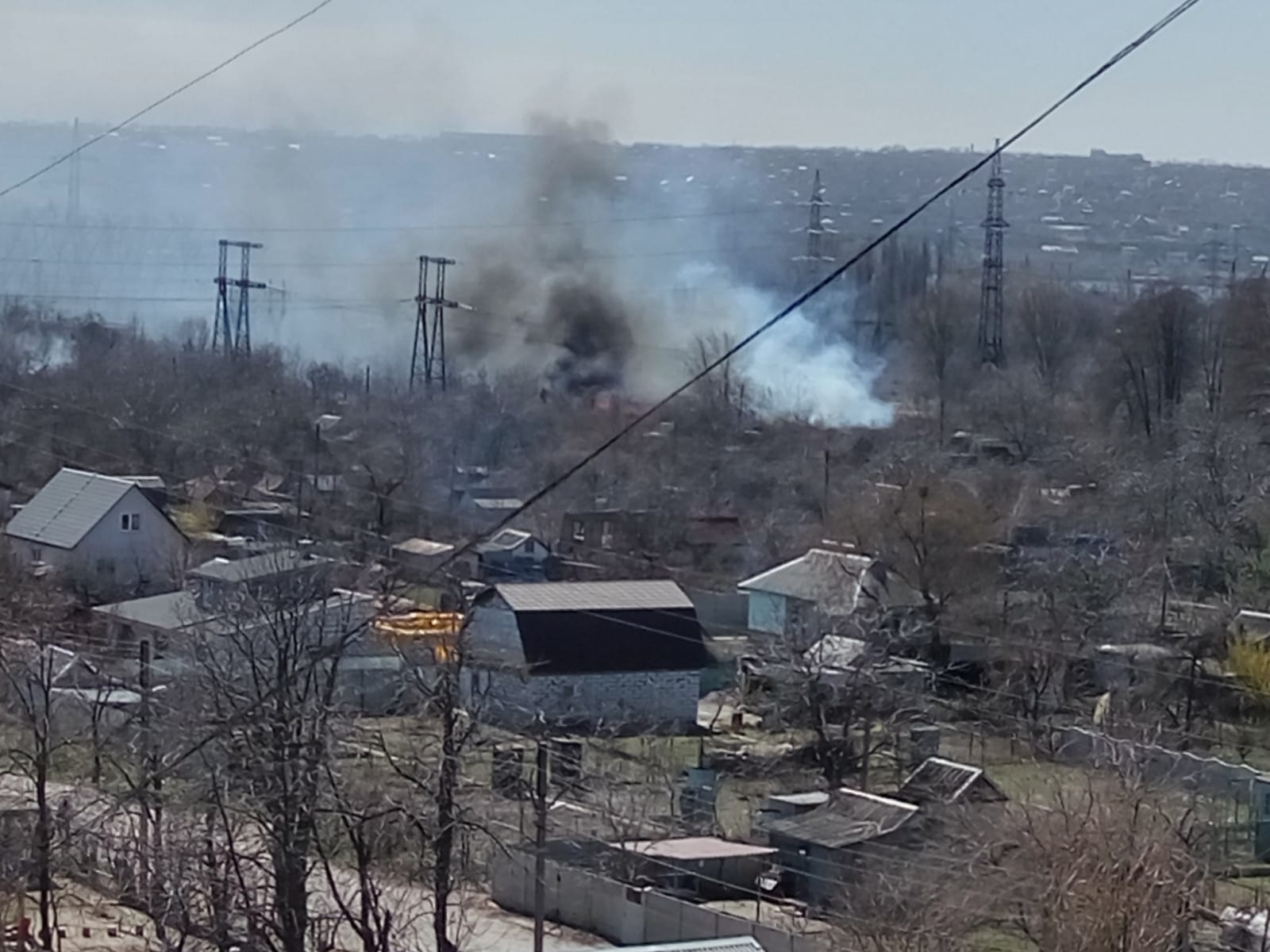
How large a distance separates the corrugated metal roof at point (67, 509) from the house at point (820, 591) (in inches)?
147

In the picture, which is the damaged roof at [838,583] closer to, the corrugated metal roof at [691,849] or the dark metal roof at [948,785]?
the dark metal roof at [948,785]

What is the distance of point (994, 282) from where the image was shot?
19.5 meters

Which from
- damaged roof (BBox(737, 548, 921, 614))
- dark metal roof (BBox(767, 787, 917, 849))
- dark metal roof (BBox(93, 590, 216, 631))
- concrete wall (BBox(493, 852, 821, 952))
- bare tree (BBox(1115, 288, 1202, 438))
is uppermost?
bare tree (BBox(1115, 288, 1202, 438))

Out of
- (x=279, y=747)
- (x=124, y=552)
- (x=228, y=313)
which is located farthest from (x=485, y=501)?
(x=279, y=747)

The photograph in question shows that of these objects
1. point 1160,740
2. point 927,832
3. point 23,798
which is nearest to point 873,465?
point 1160,740

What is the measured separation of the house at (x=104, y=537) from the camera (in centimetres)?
1199

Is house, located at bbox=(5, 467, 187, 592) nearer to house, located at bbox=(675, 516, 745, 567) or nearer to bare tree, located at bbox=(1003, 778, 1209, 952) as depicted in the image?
house, located at bbox=(675, 516, 745, 567)

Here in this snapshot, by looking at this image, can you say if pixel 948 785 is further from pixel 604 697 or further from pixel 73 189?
pixel 73 189

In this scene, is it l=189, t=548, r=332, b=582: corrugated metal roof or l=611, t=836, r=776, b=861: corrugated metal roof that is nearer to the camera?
l=611, t=836, r=776, b=861: corrugated metal roof

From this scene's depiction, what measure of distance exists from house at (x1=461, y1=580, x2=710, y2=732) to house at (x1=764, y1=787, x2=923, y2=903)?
2.13 m

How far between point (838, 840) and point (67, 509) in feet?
21.5

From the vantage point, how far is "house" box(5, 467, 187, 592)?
11992 millimetres

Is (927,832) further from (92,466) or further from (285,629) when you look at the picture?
(92,466)

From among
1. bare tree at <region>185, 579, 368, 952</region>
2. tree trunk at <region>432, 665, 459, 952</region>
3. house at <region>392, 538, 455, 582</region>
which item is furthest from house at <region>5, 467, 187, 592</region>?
tree trunk at <region>432, 665, 459, 952</region>
